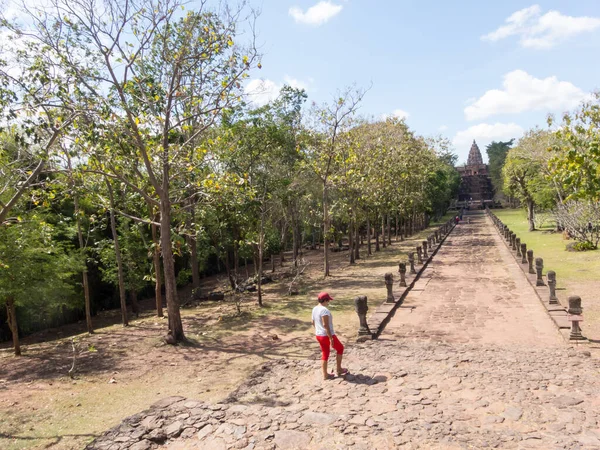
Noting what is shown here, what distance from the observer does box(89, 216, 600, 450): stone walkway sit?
5.17m

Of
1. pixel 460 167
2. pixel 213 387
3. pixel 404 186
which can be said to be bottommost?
pixel 213 387

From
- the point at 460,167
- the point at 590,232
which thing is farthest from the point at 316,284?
the point at 460,167

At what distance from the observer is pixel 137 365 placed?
29.9 feet

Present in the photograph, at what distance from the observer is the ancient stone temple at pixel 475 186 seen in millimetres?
99812

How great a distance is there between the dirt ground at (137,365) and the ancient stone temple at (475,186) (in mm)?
92452

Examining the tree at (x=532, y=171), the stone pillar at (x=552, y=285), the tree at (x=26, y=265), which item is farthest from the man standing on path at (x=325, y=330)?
the tree at (x=532, y=171)

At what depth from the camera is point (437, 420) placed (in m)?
5.52

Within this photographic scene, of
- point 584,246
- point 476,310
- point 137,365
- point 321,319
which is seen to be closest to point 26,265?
point 137,365

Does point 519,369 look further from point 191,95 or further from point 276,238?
point 276,238

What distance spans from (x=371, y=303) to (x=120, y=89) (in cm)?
903

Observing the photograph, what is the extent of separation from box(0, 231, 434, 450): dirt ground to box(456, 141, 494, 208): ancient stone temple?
303 feet

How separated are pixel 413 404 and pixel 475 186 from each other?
10366 cm

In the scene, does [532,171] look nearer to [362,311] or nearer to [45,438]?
[362,311]

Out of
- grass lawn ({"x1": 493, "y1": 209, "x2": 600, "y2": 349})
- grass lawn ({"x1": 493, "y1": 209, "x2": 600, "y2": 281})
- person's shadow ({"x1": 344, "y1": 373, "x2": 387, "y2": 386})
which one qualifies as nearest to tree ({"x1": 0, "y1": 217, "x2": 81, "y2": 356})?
person's shadow ({"x1": 344, "y1": 373, "x2": 387, "y2": 386})
